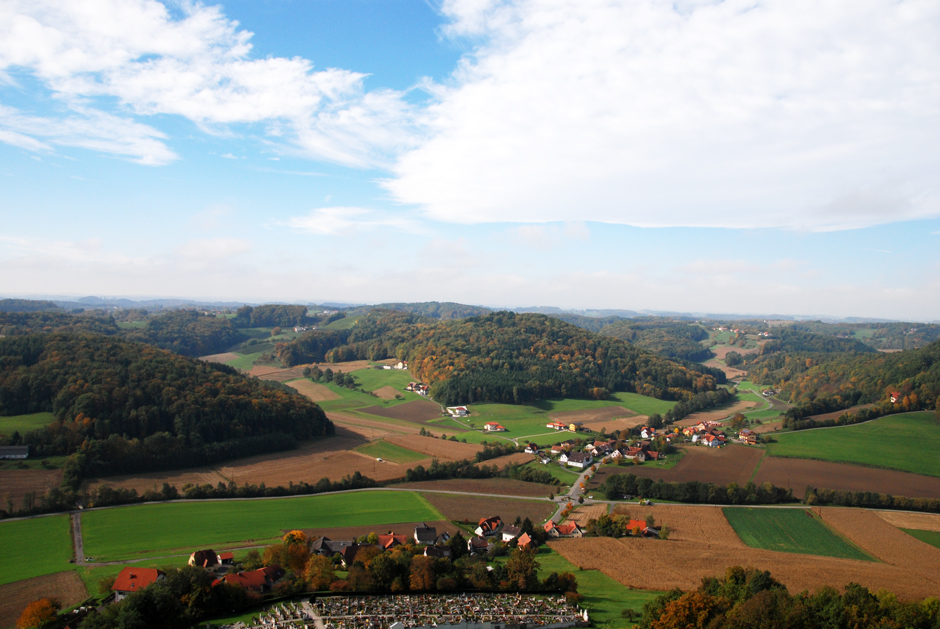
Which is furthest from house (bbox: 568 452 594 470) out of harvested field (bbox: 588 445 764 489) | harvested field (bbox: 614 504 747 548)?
harvested field (bbox: 614 504 747 548)

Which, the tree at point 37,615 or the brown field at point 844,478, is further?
the brown field at point 844,478

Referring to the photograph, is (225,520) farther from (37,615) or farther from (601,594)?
(601,594)

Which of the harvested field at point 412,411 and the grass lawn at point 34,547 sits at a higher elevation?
the grass lawn at point 34,547

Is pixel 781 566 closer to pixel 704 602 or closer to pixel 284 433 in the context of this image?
pixel 704 602

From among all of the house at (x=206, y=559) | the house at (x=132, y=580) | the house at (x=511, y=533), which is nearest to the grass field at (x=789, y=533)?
the house at (x=511, y=533)

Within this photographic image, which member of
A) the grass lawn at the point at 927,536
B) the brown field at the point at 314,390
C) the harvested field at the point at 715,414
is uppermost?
the grass lawn at the point at 927,536

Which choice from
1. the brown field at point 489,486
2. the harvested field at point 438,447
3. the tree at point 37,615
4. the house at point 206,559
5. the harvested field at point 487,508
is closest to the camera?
the tree at point 37,615

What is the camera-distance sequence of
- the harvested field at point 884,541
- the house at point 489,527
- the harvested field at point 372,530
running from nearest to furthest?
the harvested field at point 884,541 → the harvested field at point 372,530 → the house at point 489,527

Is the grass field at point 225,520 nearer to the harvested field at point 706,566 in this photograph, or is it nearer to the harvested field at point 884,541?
the harvested field at point 706,566
